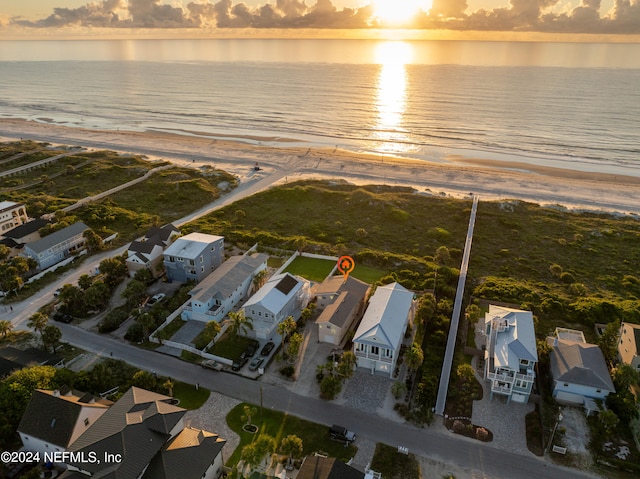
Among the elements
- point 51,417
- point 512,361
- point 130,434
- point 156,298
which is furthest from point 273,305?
point 512,361

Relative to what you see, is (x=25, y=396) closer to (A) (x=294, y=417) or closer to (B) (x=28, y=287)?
(A) (x=294, y=417)

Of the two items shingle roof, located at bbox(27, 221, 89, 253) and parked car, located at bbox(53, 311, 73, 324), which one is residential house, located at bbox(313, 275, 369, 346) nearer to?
parked car, located at bbox(53, 311, 73, 324)

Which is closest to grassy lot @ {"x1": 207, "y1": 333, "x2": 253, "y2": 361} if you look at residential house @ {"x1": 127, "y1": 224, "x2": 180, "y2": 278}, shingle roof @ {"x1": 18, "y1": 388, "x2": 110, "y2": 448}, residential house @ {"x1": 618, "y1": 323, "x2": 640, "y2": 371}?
shingle roof @ {"x1": 18, "y1": 388, "x2": 110, "y2": 448}

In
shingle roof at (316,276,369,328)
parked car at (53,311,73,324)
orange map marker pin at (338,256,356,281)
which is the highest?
shingle roof at (316,276,369,328)

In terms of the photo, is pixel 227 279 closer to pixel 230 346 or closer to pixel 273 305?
pixel 273 305

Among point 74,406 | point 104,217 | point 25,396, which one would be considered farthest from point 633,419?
point 104,217

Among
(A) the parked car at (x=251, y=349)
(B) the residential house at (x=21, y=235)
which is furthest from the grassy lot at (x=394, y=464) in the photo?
(B) the residential house at (x=21, y=235)
